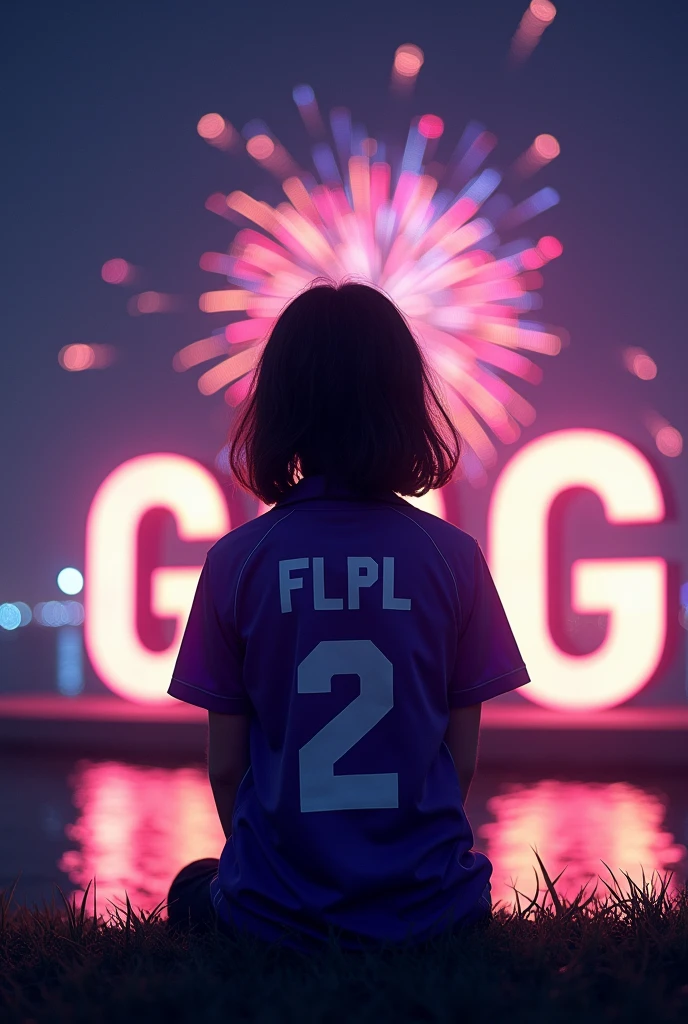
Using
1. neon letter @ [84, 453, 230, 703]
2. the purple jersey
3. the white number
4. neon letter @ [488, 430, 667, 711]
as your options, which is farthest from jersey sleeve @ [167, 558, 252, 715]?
neon letter @ [84, 453, 230, 703]

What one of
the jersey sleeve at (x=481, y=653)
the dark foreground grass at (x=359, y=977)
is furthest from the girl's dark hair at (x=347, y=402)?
the dark foreground grass at (x=359, y=977)

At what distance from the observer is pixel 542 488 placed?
344 inches

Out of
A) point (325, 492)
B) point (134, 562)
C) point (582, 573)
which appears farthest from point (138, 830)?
point (325, 492)

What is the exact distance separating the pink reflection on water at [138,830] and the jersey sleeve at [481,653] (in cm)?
268

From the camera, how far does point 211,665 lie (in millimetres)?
1776

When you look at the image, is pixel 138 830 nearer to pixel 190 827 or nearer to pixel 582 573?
pixel 190 827

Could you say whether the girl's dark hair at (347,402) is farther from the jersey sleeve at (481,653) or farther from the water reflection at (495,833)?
the water reflection at (495,833)

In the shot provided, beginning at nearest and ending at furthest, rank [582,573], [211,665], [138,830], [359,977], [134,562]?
[359,977], [211,665], [138,830], [582,573], [134,562]

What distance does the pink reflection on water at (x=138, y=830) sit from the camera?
4.72 metres

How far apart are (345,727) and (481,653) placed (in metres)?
0.29

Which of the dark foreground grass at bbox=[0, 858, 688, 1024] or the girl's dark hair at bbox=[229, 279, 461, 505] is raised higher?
the girl's dark hair at bbox=[229, 279, 461, 505]

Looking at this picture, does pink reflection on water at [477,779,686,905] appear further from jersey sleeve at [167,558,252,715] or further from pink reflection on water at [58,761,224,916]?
jersey sleeve at [167,558,252,715]

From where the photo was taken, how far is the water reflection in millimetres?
4742

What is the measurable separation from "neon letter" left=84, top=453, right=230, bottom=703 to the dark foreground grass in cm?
735
